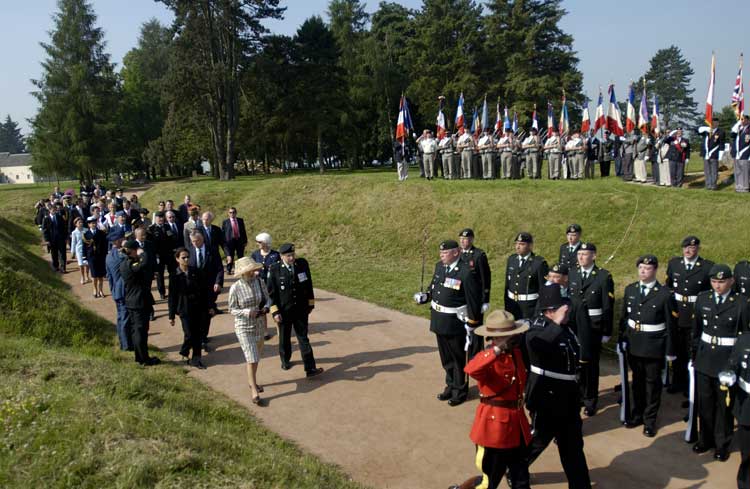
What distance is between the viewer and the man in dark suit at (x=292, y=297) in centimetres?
819

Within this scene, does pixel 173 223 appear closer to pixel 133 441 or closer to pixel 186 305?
pixel 186 305

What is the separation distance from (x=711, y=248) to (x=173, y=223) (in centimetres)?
1319

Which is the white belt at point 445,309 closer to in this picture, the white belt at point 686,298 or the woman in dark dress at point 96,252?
the white belt at point 686,298

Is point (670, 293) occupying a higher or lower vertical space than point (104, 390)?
higher

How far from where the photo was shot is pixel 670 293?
6.53m

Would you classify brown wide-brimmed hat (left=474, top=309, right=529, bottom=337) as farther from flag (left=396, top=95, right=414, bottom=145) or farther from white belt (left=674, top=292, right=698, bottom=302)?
flag (left=396, top=95, right=414, bottom=145)

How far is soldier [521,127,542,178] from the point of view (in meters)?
21.3

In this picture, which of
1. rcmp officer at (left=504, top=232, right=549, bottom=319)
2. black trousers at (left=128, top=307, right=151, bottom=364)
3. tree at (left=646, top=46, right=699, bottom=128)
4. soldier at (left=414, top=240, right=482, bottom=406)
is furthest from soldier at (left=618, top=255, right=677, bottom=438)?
tree at (left=646, top=46, right=699, bottom=128)

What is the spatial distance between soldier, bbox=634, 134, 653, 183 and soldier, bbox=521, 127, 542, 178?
3.55 metres

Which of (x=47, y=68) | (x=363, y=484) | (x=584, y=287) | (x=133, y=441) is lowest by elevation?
(x=363, y=484)

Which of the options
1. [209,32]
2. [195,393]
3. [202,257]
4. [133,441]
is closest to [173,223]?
[202,257]

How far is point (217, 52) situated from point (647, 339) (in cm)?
3672

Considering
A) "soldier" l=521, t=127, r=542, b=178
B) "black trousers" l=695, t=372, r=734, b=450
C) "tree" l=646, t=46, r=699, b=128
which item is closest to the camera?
"black trousers" l=695, t=372, r=734, b=450

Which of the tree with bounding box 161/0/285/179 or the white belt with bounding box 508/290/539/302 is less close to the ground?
the tree with bounding box 161/0/285/179
